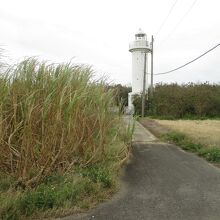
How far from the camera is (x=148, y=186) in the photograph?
645 centimetres

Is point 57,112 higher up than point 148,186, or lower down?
higher up

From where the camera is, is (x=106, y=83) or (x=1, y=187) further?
(x=106, y=83)

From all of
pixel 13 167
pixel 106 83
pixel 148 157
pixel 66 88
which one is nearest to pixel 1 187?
pixel 13 167

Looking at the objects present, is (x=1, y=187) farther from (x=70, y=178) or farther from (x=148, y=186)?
(x=148, y=186)

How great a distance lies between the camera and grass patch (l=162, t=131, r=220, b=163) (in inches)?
366

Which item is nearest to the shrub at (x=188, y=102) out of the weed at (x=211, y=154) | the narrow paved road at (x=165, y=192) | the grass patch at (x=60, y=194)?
the weed at (x=211, y=154)

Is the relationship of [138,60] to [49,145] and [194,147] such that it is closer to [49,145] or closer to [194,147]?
[194,147]

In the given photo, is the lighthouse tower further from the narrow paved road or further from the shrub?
→ the narrow paved road

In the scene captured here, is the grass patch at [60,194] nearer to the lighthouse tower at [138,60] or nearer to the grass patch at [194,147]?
the grass patch at [194,147]

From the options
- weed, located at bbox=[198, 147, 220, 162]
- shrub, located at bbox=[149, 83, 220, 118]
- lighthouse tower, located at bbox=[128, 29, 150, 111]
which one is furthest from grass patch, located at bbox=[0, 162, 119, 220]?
lighthouse tower, located at bbox=[128, 29, 150, 111]

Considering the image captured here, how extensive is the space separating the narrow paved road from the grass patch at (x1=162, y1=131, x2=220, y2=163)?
329 mm

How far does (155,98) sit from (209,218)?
25.1m

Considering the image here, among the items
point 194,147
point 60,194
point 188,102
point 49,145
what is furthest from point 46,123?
point 188,102

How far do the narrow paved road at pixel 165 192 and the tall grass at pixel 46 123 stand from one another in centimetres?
106
